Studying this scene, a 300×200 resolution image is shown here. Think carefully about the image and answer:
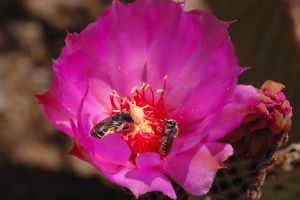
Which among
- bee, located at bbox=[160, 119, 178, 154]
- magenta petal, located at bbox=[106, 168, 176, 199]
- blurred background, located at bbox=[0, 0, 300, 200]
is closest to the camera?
magenta petal, located at bbox=[106, 168, 176, 199]

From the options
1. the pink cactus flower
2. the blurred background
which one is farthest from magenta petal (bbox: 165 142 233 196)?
the blurred background

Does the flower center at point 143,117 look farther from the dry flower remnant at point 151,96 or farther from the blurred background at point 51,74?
the blurred background at point 51,74

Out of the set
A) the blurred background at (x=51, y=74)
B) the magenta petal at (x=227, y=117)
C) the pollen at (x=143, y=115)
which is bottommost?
the blurred background at (x=51, y=74)

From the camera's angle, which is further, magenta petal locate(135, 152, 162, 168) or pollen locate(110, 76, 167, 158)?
pollen locate(110, 76, 167, 158)

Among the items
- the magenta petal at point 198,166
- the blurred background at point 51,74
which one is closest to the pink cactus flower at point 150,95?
the magenta petal at point 198,166

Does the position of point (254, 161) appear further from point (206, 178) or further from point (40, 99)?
point (40, 99)

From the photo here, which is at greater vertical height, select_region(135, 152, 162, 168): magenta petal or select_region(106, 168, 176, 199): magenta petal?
select_region(135, 152, 162, 168): magenta petal

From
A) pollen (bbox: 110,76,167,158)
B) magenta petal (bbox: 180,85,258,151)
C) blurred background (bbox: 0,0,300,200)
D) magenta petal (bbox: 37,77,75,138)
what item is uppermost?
magenta petal (bbox: 37,77,75,138)

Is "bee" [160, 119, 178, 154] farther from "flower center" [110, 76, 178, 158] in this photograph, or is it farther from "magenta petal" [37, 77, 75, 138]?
"magenta petal" [37, 77, 75, 138]
